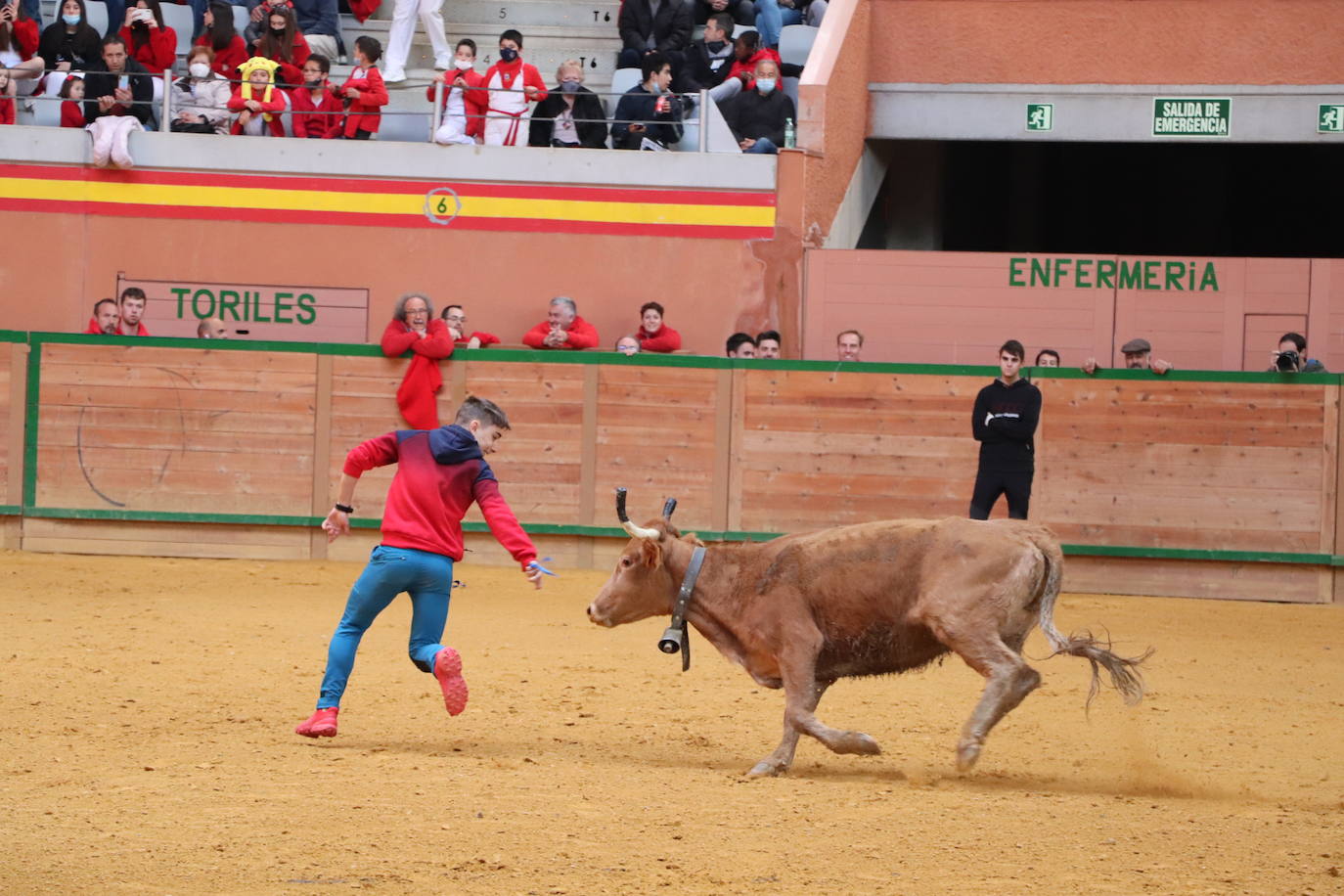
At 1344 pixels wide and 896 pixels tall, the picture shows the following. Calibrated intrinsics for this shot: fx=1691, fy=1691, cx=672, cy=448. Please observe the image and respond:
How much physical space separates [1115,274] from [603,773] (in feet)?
31.9

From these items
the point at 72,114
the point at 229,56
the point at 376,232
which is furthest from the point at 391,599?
the point at 229,56

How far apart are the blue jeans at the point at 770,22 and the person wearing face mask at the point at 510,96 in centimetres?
293

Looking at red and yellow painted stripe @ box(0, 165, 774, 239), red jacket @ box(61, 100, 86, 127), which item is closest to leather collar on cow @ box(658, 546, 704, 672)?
red and yellow painted stripe @ box(0, 165, 774, 239)

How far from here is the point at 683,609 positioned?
25.0 ft

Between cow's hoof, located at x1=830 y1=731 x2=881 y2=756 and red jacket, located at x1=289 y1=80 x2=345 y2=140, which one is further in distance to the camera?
red jacket, located at x1=289 y1=80 x2=345 y2=140

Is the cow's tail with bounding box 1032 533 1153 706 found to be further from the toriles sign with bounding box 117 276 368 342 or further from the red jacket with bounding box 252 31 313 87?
the red jacket with bounding box 252 31 313 87

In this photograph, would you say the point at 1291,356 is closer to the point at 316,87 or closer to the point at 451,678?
the point at 451,678

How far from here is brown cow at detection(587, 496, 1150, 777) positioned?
718 centimetres

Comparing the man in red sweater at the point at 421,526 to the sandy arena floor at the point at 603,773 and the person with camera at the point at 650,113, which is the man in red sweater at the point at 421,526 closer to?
the sandy arena floor at the point at 603,773

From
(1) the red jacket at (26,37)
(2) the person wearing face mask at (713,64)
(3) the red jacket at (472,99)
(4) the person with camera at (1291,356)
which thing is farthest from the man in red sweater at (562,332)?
(1) the red jacket at (26,37)

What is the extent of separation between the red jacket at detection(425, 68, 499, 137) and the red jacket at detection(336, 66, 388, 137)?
0.50 m

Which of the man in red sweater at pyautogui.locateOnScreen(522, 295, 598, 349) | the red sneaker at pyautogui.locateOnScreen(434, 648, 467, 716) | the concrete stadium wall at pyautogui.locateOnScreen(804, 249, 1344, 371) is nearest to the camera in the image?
the red sneaker at pyautogui.locateOnScreen(434, 648, 467, 716)

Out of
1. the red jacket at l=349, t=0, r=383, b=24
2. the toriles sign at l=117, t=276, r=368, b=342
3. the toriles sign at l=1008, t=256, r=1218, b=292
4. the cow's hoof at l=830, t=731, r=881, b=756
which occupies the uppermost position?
the red jacket at l=349, t=0, r=383, b=24

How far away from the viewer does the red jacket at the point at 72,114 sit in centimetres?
1653
